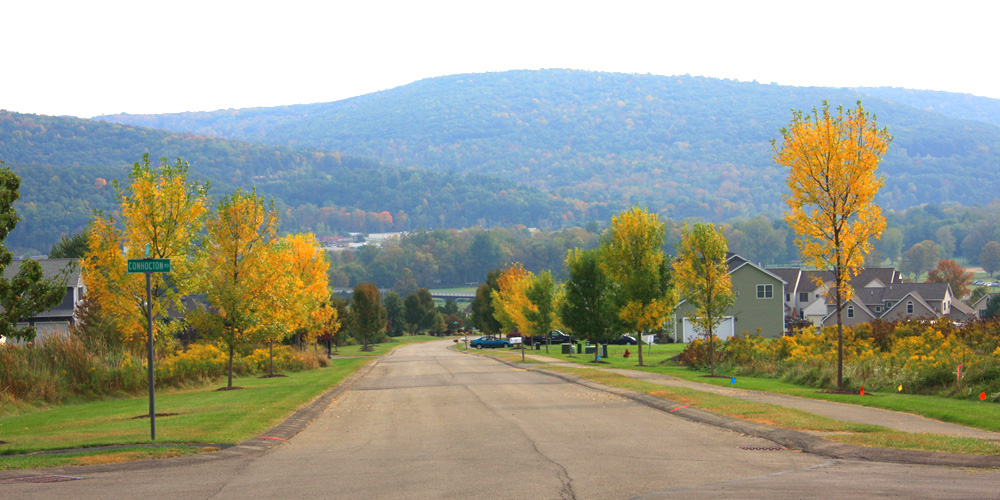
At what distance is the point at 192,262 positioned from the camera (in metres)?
24.9

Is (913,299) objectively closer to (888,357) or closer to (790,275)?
(790,275)

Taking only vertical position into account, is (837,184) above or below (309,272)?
above

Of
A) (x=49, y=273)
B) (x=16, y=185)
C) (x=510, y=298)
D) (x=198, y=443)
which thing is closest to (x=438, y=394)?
(x=198, y=443)

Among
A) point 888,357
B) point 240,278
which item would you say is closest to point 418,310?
point 240,278

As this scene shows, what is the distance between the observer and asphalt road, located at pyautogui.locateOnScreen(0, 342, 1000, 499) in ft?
30.9

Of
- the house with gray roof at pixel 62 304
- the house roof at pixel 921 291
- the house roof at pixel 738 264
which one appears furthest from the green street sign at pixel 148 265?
the house roof at pixel 921 291

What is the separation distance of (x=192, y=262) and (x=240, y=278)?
4396mm

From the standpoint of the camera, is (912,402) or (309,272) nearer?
(912,402)

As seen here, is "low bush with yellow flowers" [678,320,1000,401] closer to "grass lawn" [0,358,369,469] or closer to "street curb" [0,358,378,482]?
"street curb" [0,358,378,482]

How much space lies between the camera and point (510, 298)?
2736 inches

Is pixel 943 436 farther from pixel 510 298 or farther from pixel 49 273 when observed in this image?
pixel 510 298

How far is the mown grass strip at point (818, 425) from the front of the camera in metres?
11.6

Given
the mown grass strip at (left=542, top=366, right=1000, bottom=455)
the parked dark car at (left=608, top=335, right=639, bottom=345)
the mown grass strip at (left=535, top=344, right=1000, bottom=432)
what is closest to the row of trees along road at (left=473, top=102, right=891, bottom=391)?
the mown grass strip at (left=535, top=344, right=1000, bottom=432)

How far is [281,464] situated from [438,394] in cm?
1240
